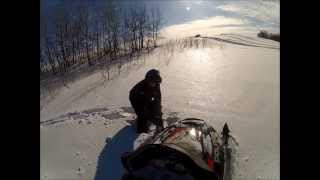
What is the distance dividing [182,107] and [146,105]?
1526 mm

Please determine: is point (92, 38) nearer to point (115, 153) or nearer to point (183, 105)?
point (183, 105)

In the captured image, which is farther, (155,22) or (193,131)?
(155,22)

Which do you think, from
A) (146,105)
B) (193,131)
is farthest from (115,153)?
(193,131)

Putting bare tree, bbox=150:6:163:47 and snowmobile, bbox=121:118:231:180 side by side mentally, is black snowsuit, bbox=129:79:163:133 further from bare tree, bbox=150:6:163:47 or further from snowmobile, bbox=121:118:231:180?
bare tree, bbox=150:6:163:47

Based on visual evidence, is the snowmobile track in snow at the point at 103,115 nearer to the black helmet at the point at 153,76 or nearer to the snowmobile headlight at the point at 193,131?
the black helmet at the point at 153,76

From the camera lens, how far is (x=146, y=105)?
602 cm

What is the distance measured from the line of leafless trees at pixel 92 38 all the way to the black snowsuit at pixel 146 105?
4245mm

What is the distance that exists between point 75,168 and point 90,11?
5.83 meters

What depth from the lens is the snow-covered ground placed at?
5.44 metres

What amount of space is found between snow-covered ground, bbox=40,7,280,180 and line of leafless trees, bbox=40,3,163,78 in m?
0.74

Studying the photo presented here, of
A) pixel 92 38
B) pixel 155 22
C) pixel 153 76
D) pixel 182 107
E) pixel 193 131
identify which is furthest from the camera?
pixel 92 38

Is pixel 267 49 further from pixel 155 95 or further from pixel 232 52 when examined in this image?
pixel 155 95

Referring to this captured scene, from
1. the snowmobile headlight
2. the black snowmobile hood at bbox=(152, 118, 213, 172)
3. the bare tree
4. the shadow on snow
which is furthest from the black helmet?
the bare tree

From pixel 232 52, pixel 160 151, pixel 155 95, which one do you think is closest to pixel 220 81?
pixel 232 52
